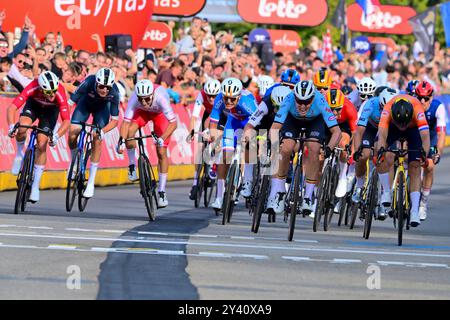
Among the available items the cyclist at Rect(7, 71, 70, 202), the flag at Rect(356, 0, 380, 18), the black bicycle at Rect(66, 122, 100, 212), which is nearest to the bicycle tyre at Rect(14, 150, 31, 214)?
the cyclist at Rect(7, 71, 70, 202)

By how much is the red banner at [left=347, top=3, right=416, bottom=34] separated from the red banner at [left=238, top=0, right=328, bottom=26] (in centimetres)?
1115

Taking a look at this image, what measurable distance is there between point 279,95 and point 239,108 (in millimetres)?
1376

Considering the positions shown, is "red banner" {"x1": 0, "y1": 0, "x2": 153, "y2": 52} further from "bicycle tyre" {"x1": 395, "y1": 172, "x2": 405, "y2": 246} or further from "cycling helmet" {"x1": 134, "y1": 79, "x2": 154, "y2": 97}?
"bicycle tyre" {"x1": 395, "y1": 172, "x2": 405, "y2": 246}

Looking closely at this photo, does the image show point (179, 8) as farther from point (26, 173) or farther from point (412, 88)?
point (26, 173)

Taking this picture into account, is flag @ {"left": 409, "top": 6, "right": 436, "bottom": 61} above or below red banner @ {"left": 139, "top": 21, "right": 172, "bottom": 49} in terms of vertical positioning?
above

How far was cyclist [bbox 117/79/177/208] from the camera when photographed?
17.6 meters

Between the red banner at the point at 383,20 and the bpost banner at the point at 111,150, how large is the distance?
26.0 meters

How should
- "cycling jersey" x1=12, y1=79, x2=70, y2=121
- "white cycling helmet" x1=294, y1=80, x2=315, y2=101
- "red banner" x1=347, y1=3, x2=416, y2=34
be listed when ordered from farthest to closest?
"red banner" x1=347, y1=3, x2=416, y2=34, "cycling jersey" x1=12, y1=79, x2=70, y2=121, "white cycling helmet" x1=294, y1=80, x2=315, y2=101

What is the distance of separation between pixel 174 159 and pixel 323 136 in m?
11.4

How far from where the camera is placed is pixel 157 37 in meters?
30.9

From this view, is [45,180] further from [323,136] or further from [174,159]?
[323,136]

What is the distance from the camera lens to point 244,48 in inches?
1359

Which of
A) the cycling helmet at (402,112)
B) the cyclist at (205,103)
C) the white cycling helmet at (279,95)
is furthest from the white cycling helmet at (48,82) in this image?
the cycling helmet at (402,112)
